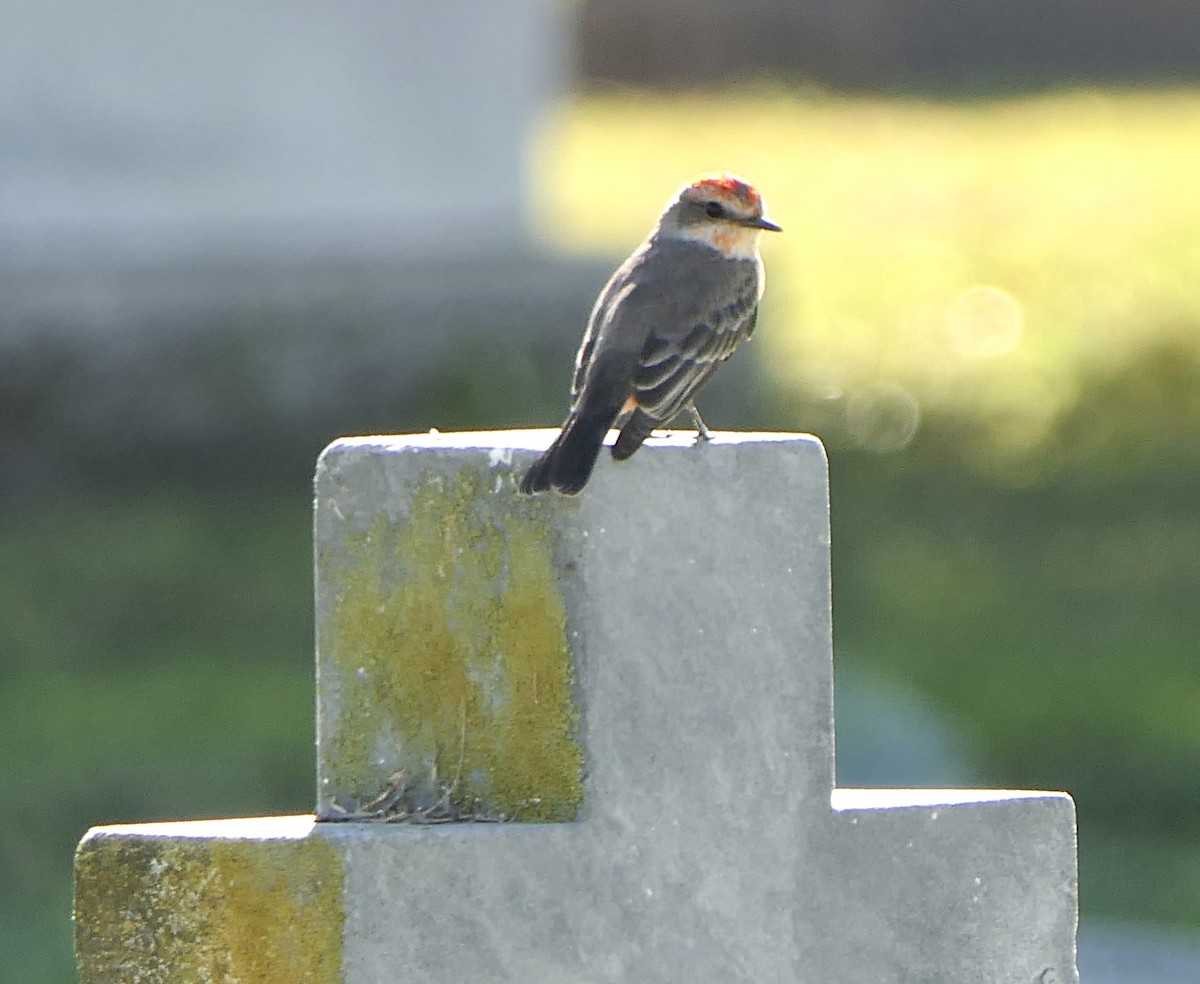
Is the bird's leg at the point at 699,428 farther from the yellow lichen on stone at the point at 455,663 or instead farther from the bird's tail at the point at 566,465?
the yellow lichen on stone at the point at 455,663

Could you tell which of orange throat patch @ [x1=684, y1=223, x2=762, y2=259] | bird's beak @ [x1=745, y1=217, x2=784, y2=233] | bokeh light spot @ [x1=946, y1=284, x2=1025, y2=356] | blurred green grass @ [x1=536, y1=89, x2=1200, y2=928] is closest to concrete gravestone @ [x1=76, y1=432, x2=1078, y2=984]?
orange throat patch @ [x1=684, y1=223, x2=762, y2=259]

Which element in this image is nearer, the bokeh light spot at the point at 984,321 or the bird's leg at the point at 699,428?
the bird's leg at the point at 699,428

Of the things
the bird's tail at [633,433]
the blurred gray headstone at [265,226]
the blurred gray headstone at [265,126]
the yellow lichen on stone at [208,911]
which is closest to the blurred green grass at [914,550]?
the blurred gray headstone at [265,226]

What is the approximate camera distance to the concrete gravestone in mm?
3232

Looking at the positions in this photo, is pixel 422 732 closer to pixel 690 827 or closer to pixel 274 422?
pixel 690 827

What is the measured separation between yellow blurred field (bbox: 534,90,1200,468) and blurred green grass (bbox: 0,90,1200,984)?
0.06 m

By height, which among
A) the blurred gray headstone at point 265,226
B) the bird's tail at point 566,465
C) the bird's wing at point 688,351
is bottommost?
the blurred gray headstone at point 265,226

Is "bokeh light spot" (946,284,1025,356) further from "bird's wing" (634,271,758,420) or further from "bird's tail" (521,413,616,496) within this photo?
"bird's tail" (521,413,616,496)

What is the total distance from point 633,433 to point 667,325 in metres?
1.29

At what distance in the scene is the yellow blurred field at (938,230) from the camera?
18438mm

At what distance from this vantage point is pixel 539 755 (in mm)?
3316

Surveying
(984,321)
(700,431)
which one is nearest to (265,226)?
(984,321)

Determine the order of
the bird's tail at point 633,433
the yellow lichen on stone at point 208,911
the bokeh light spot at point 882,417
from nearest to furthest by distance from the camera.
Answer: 1. the yellow lichen on stone at point 208,911
2. the bird's tail at point 633,433
3. the bokeh light spot at point 882,417

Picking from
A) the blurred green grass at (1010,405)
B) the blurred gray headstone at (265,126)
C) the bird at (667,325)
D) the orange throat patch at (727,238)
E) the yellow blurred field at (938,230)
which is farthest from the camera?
the yellow blurred field at (938,230)
